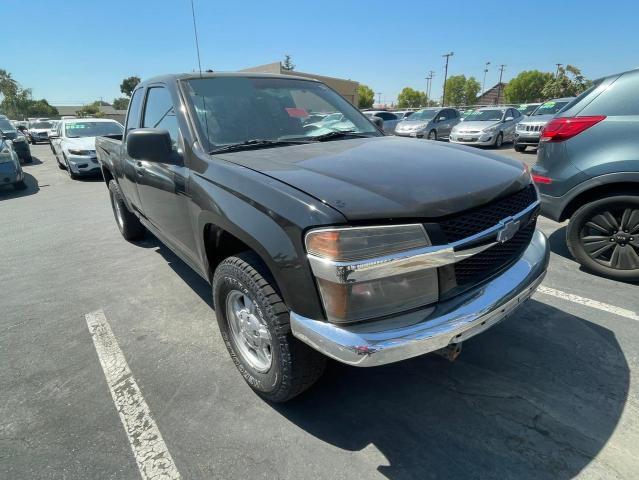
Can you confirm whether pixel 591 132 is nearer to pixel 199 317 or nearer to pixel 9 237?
pixel 199 317

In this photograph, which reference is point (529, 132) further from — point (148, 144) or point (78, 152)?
point (78, 152)

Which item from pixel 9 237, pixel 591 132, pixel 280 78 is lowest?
pixel 9 237

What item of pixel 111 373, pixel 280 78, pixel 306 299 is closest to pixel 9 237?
pixel 111 373

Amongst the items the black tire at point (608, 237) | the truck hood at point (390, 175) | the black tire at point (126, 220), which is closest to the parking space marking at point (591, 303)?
the black tire at point (608, 237)

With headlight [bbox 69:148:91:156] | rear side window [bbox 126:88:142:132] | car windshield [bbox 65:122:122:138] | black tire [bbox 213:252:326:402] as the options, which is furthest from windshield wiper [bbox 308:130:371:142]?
car windshield [bbox 65:122:122:138]

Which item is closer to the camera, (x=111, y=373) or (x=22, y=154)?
(x=111, y=373)

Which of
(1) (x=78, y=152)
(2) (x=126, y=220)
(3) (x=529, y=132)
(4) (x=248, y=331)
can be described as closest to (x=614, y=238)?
(4) (x=248, y=331)

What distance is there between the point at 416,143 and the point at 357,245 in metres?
1.45

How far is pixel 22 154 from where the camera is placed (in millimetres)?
14344

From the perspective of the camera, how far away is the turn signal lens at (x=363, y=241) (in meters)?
1.53

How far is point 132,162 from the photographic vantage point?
3588mm

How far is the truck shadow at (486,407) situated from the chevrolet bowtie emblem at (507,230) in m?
0.95

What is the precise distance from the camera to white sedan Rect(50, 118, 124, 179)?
10320mm

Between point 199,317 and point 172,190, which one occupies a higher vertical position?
point 172,190
